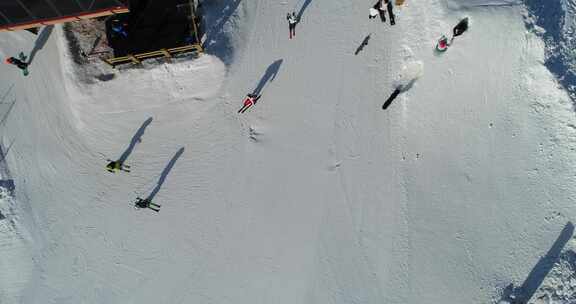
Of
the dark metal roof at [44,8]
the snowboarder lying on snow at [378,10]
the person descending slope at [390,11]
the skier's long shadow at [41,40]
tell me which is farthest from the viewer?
the skier's long shadow at [41,40]

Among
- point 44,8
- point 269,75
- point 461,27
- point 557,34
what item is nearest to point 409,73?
point 461,27

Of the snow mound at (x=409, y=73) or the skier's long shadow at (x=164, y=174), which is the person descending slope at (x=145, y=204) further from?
the snow mound at (x=409, y=73)

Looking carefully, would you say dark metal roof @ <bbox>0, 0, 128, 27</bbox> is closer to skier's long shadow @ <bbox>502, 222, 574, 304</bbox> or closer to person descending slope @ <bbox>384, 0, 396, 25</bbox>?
person descending slope @ <bbox>384, 0, 396, 25</bbox>

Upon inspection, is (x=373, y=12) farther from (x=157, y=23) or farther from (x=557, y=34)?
(x=157, y=23)

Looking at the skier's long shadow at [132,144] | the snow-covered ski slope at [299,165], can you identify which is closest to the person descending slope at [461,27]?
the snow-covered ski slope at [299,165]

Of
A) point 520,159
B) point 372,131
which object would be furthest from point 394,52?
point 520,159
